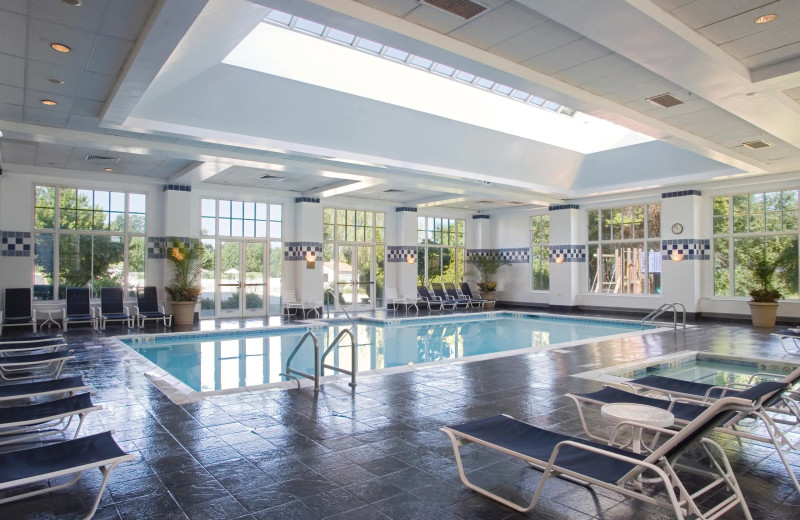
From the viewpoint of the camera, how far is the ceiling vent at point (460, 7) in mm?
4488

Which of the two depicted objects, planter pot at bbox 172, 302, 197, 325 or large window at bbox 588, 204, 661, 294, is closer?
planter pot at bbox 172, 302, 197, 325

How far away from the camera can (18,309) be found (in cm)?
1067

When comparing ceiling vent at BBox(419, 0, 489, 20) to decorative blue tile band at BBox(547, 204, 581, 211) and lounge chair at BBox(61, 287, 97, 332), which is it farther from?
decorative blue tile band at BBox(547, 204, 581, 211)

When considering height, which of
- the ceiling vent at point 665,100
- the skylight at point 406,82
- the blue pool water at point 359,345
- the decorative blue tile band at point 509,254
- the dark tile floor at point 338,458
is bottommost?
the blue pool water at point 359,345

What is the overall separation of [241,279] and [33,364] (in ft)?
28.6

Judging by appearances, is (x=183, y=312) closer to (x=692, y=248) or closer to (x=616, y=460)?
(x=616, y=460)

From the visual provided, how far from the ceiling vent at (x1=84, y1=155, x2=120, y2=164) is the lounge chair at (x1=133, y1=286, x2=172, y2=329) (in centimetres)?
305

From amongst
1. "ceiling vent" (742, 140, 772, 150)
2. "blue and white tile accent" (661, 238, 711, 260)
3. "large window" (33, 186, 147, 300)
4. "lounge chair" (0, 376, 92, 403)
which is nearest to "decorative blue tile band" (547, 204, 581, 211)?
"blue and white tile accent" (661, 238, 711, 260)

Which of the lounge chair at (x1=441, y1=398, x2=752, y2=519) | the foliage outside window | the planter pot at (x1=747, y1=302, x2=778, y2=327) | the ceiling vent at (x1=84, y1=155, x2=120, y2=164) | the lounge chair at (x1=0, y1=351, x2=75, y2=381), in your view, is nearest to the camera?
the lounge chair at (x1=441, y1=398, x2=752, y2=519)

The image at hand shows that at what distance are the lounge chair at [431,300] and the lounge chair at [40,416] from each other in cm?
1267

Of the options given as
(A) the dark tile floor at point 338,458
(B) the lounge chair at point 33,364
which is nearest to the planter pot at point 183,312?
(B) the lounge chair at point 33,364

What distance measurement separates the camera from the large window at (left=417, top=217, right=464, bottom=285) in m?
17.8

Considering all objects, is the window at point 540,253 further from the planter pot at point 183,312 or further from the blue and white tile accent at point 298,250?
the planter pot at point 183,312

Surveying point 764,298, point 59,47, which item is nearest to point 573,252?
point 764,298
